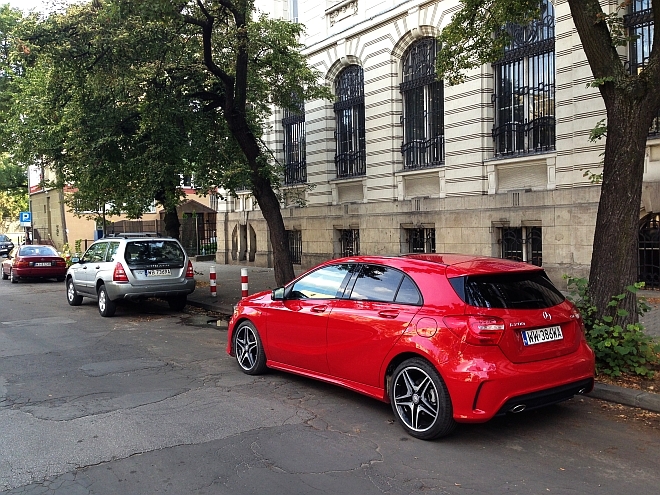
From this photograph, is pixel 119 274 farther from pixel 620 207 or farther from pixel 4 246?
pixel 4 246

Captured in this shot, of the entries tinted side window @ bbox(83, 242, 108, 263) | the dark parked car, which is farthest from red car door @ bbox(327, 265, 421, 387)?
the dark parked car

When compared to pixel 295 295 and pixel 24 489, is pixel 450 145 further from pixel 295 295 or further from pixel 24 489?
pixel 24 489

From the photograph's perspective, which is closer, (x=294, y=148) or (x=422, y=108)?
(x=422, y=108)

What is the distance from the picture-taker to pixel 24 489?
14.1 ft

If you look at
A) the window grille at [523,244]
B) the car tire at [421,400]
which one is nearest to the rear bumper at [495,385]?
the car tire at [421,400]

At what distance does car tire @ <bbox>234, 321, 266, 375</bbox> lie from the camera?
7398 mm

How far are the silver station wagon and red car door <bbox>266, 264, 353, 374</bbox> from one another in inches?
244

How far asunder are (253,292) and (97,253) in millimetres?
3986

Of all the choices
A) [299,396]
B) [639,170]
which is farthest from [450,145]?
[299,396]

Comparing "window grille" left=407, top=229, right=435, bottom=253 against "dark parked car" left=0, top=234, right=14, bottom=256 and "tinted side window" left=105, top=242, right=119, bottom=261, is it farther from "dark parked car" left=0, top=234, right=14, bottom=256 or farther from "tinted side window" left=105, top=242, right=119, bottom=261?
"dark parked car" left=0, top=234, right=14, bottom=256

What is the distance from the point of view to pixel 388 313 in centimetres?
569

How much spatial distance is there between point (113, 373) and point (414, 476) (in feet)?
15.2

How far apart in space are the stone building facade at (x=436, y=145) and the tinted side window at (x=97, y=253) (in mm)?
6369

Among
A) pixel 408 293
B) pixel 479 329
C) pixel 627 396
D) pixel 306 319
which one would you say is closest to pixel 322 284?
pixel 306 319
